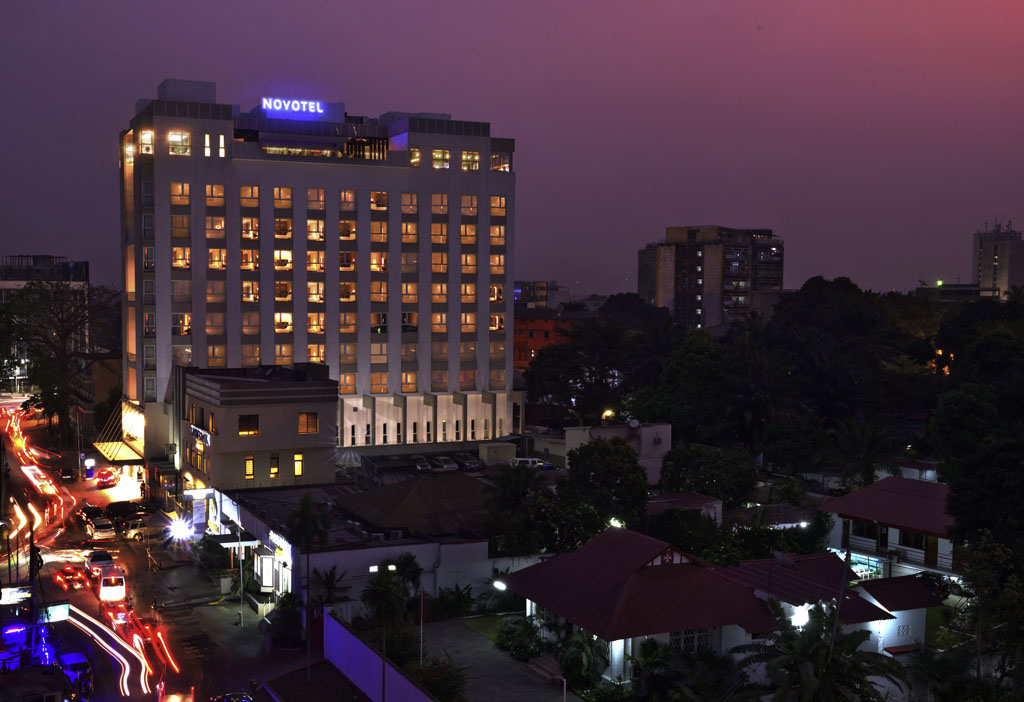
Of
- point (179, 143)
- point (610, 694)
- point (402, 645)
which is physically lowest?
point (610, 694)

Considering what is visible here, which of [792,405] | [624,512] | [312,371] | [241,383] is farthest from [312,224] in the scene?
[624,512]

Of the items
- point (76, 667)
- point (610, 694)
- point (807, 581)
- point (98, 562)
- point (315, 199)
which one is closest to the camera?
point (610, 694)

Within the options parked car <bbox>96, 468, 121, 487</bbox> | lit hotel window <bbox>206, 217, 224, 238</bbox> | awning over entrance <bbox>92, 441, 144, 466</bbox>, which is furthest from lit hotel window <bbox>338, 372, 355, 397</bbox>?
parked car <bbox>96, 468, 121, 487</bbox>

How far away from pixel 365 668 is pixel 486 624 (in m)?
8.06

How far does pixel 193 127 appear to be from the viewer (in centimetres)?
7650

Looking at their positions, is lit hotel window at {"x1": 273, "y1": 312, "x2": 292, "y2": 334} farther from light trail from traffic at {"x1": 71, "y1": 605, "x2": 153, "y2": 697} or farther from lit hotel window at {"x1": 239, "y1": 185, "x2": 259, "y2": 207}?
light trail from traffic at {"x1": 71, "y1": 605, "x2": 153, "y2": 697}

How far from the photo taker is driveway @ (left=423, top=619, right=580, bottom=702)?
3120 centimetres

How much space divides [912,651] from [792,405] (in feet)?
124

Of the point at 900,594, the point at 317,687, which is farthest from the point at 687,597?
the point at 317,687

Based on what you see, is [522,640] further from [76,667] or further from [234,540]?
[234,540]

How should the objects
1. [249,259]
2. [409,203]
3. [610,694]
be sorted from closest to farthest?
[610,694] < [249,259] < [409,203]

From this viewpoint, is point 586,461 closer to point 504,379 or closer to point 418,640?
point 418,640

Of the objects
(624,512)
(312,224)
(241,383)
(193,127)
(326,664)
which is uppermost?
(193,127)

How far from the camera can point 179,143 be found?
76.3 meters
